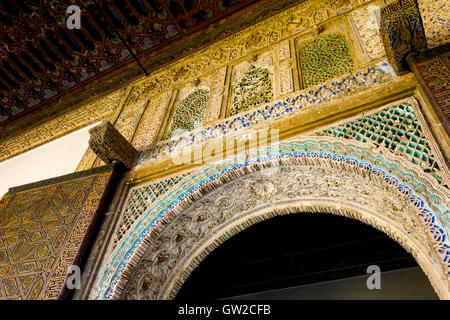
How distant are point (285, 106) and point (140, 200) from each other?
1.64 m

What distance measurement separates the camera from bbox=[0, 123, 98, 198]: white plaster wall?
4371mm

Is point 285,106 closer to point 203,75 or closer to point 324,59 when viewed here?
point 324,59

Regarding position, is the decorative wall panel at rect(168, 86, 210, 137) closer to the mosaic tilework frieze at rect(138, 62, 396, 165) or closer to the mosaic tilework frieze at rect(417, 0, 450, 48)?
the mosaic tilework frieze at rect(138, 62, 396, 165)

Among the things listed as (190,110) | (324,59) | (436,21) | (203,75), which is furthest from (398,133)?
(203,75)

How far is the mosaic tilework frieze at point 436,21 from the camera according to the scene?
2314mm

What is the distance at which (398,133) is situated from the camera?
2.21 m

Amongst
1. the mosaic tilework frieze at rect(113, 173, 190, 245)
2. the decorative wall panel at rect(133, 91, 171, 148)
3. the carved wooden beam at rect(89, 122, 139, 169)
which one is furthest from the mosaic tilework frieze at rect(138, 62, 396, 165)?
the mosaic tilework frieze at rect(113, 173, 190, 245)

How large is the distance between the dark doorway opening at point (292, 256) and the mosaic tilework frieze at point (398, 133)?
2.14m

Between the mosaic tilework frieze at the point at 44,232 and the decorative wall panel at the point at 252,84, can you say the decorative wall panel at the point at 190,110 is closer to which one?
the decorative wall panel at the point at 252,84

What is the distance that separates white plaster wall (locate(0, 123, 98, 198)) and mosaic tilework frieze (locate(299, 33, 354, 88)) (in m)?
3.10

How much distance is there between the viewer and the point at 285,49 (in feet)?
12.3
